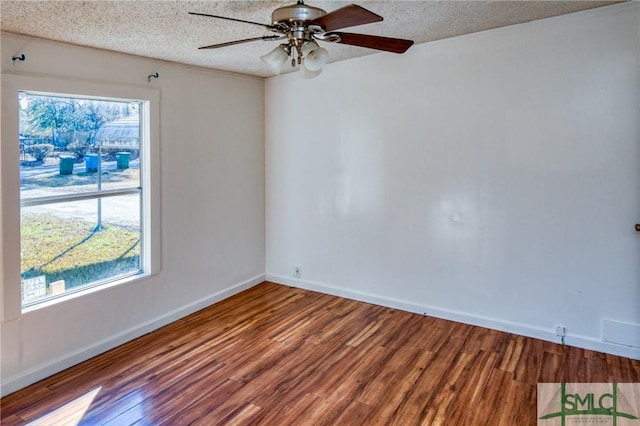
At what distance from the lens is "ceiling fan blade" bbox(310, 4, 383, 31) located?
175cm

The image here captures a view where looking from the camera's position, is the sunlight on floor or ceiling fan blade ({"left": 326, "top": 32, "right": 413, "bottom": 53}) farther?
the sunlight on floor

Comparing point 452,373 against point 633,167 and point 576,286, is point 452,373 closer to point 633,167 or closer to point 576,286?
point 576,286

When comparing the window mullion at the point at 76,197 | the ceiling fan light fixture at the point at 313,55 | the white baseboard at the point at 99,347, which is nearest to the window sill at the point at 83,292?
the white baseboard at the point at 99,347

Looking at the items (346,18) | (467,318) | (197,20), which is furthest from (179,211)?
(467,318)

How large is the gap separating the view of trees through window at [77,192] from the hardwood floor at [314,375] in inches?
27.3

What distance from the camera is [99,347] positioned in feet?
10.6

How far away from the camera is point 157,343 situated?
11.1 ft

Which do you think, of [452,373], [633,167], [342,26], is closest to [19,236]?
[342,26]

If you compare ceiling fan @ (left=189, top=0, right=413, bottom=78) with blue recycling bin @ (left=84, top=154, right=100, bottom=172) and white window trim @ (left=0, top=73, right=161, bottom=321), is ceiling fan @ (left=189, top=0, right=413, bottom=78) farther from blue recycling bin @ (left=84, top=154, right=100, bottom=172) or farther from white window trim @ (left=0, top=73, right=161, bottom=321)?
blue recycling bin @ (left=84, top=154, right=100, bottom=172)

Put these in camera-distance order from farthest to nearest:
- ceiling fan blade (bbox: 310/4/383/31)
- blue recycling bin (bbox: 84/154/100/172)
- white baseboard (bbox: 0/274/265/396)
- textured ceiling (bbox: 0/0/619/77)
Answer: blue recycling bin (bbox: 84/154/100/172) < white baseboard (bbox: 0/274/265/396) < textured ceiling (bbox: 0/0/619/77) < ceiling fan blade (bbox: 310/4/383/31)

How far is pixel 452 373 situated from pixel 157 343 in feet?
7.46

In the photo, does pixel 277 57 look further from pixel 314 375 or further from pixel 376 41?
pixel 314 375

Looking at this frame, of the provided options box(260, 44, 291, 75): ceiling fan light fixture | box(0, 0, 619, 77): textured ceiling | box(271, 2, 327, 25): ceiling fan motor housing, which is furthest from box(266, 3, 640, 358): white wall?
box(271, 2, 327, 25): ceiling fan motor housing

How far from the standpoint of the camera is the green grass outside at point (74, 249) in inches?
114
